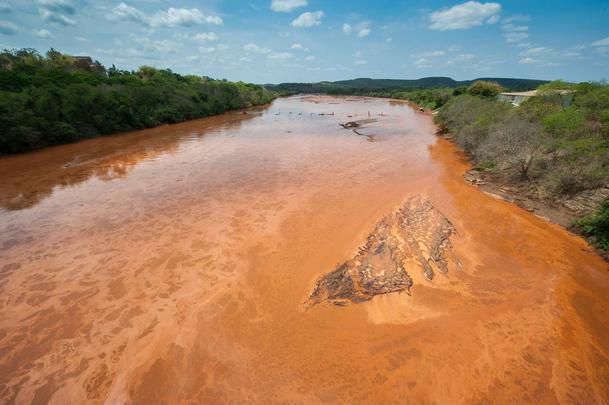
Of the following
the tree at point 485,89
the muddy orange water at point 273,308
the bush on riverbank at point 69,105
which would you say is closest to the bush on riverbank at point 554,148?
the muddy orange water at point 273,308

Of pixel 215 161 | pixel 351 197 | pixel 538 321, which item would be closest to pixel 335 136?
pixel 215 161

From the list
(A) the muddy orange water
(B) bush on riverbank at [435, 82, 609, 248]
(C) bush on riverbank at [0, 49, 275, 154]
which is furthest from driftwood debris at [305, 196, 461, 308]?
(C) bush on riverbank at [0, 49, 275, 154]

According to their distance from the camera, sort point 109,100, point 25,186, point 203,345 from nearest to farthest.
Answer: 1. point 203,345
2. point 25,186
3. point 109,100

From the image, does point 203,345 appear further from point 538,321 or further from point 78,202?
point 78,202

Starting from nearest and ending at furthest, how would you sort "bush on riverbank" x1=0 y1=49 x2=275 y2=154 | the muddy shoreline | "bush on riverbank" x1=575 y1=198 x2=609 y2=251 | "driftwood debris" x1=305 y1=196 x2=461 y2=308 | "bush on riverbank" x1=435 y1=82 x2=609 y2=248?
"driftwood debris" x1=305 y1=196 x2=461 y2=308
"bush on riverbank" x1=575 y1=198 x2=609 y2=251
the muddy shoreline
"bush on riverbank" x1=435 y1=82 x2=609 y2=248
"bush on riverbank" x1=0 y1=49 x2=275 y2=154

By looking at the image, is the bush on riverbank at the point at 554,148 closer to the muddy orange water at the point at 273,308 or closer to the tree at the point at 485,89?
the muddy orange water at the point at 273,308

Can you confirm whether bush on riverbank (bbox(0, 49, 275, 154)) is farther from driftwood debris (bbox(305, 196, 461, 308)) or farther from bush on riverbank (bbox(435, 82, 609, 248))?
bush on riverbank (bbox(435, 82, 609, 248))
